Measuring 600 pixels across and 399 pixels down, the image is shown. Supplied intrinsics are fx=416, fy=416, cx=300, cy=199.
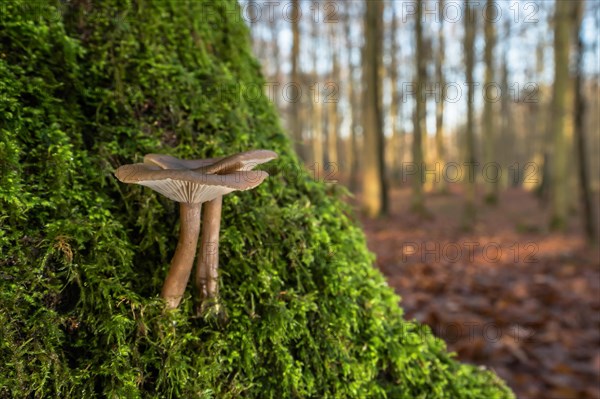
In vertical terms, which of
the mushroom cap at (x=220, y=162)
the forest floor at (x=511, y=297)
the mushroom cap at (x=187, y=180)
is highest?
the mushroom cap at (x=220, y=162)

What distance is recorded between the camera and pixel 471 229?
463 inches

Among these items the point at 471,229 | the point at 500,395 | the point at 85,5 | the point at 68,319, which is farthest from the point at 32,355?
the point at 471,229

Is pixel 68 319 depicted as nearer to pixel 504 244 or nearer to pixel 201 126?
pixel 201 126

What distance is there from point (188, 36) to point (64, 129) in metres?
0.67

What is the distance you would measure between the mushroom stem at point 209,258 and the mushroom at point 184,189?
0.04m

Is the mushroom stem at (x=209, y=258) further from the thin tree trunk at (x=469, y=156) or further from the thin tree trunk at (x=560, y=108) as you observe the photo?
the thin tree trunk at (x=560, y=108)

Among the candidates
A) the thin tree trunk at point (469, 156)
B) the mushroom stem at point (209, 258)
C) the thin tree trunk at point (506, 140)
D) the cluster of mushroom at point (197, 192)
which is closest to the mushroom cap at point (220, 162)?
the cluster of mushroom at point (197, 192)

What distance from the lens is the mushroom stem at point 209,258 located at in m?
1.15

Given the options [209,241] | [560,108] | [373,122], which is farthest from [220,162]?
[560,108]

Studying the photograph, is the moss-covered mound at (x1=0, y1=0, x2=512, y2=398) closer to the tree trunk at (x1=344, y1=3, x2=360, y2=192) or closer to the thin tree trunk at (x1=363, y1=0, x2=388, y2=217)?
the thin tree trunk at (x1=363, y1=0, x2=388, y2=217)

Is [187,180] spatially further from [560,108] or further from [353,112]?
[353,112]

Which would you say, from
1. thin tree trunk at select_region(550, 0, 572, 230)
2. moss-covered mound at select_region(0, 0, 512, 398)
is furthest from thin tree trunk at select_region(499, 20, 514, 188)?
moss-covered mound at select_region(0, 0, 512, 398)

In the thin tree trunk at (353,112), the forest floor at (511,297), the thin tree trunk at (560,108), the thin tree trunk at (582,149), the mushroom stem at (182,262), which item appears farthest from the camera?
the thin tree trunk at (353,112)

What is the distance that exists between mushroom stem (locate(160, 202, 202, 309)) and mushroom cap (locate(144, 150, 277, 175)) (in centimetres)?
11
